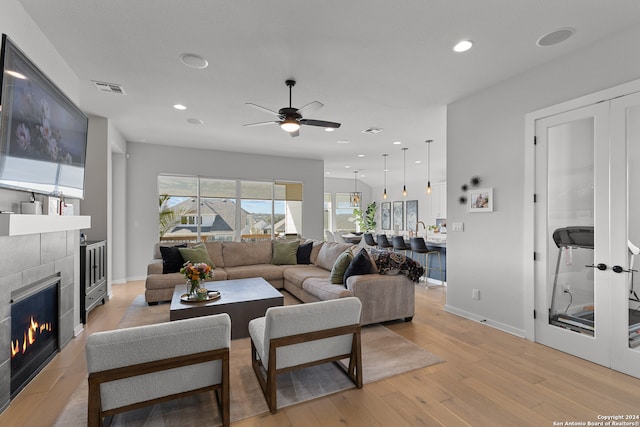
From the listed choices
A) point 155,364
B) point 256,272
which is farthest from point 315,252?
point 155,364

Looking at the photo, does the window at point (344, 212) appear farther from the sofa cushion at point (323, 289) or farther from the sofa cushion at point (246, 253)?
the sofa cushion at point (323, 289)

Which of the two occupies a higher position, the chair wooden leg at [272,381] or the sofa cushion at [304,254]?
the sofa cushion at [304,254]

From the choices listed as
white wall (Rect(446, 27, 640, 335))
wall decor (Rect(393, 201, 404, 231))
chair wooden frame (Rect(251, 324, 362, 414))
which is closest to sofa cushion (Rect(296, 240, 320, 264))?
white wall (Rect(446, 27, 640, 335))

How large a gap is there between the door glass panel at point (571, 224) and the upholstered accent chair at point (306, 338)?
2.24 m

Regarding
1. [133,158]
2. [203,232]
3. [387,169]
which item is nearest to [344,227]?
[387,169]

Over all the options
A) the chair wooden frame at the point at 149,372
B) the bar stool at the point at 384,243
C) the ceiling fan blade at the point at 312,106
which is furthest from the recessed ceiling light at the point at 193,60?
the bar stool at the point at 384,243

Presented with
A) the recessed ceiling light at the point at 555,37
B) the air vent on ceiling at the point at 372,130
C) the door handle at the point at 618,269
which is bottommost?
the door handle at the point at 618,269

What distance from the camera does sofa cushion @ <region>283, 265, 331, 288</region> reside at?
452 centimetres

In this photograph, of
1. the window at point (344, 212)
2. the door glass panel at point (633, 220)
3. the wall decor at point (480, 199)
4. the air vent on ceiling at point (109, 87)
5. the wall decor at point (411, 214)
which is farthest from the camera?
the window at point (344, 212)

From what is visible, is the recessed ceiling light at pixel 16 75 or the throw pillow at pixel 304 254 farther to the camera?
the throw pillow at pixel 304 254

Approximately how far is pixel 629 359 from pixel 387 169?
7.46 metres

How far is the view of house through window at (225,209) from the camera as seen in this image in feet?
21.5

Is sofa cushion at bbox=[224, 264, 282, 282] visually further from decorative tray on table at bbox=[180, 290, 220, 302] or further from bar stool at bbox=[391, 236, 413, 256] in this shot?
bar stool at bbox=[391, 236, 413, 256]

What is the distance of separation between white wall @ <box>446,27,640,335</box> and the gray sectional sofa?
0.87 m
